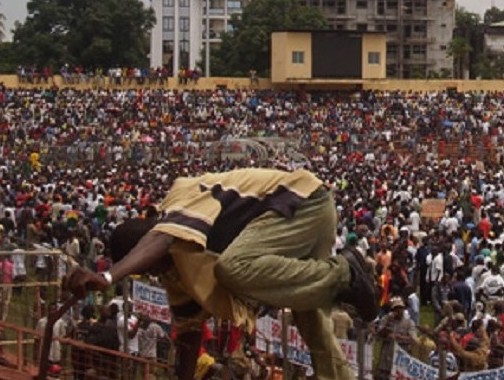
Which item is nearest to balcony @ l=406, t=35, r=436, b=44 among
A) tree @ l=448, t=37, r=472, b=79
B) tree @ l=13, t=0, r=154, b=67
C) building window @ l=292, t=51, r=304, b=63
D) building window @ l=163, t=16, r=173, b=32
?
tree @ l=448, t=37, r=472, b=79

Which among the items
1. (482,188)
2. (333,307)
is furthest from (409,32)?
(333,307)

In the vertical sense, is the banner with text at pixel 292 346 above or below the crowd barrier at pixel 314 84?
below

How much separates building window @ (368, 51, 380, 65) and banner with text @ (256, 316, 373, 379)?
123ft

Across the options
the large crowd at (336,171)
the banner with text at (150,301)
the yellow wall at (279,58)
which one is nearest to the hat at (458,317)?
the large crowd at (336,171)

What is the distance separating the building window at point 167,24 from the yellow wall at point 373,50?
42.9 meters

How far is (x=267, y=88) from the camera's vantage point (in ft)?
150

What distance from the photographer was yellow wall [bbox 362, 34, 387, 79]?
4528cm

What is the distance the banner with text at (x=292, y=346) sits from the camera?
7293mm

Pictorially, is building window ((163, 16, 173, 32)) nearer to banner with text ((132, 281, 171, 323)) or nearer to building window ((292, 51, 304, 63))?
building window ((292, 51, 304, 63))

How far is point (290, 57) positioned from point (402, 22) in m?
29.2

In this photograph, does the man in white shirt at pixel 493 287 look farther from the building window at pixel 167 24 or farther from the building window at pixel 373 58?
the building window at pixel 167 24

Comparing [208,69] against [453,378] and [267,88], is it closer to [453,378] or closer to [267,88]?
[267,88]

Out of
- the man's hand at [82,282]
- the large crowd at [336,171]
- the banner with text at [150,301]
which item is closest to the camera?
the man's hand at [82,282]

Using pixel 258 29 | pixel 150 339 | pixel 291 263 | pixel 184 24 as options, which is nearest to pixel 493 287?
pixel 150 339
